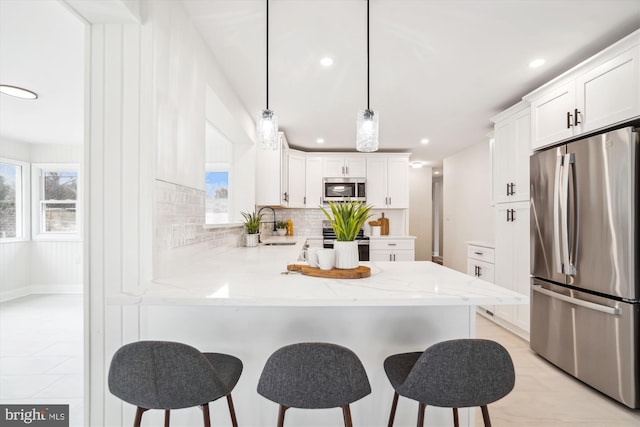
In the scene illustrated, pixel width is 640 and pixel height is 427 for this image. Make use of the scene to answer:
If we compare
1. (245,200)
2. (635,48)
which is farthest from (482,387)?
(245,200)

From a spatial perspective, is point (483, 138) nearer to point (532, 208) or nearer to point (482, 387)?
point (532, 208)

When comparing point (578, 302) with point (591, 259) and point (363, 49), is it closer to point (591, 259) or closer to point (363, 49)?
point (591, 259)

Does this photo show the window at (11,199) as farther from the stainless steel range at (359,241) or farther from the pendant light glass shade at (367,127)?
the pendant light glass shade at (367,127)

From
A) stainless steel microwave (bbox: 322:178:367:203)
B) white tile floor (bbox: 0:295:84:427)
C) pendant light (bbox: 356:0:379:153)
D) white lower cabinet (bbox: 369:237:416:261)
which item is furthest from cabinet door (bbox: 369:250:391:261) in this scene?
white tile floor (bbox: 0:295:84:427)

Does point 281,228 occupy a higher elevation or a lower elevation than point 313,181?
lower

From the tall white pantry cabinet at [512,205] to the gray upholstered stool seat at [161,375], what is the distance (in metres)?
3.05

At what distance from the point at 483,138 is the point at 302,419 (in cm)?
458

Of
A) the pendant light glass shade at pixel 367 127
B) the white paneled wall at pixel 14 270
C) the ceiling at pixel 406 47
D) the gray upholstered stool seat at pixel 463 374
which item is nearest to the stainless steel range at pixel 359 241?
the ceiling at pixel 406 47

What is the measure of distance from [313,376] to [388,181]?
4595 mm

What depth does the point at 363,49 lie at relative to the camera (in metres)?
2.20

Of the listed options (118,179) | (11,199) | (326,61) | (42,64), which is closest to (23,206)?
(11,199)

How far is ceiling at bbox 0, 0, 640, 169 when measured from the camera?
70.6 inches

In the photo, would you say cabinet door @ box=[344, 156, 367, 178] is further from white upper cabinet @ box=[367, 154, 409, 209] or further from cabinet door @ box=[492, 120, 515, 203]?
cabinet door @ box=[492, 120, 515, 203]

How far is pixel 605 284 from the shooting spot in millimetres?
2047
